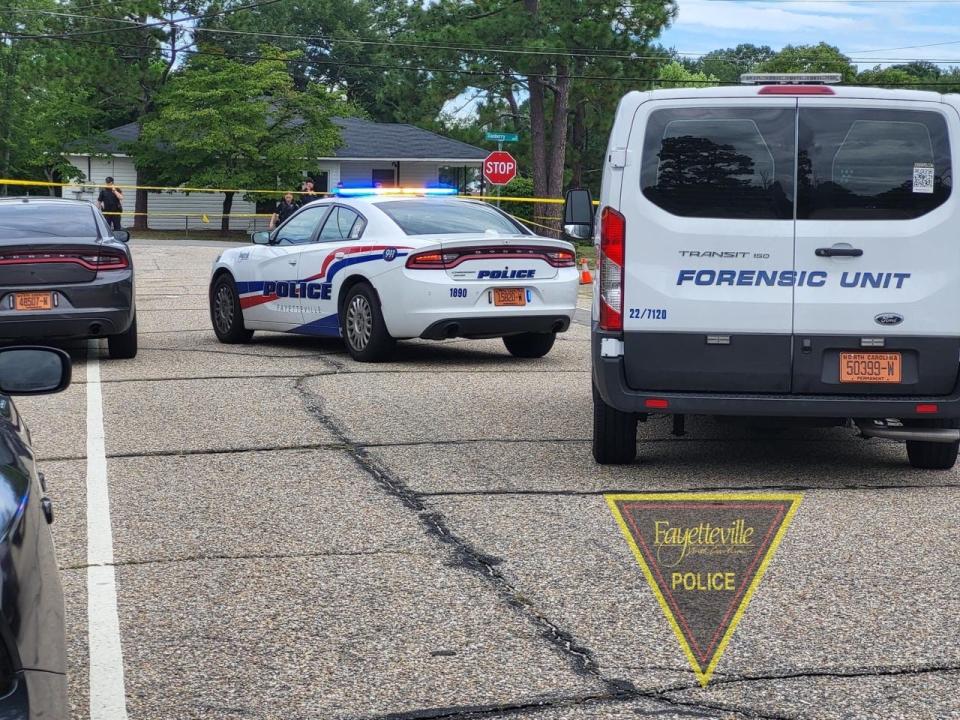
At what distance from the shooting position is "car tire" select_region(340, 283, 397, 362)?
12.6 m

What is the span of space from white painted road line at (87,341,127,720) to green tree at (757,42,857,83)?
85721mm

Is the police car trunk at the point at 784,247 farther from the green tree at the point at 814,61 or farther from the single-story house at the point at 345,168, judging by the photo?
the green tree at the point at 814,61

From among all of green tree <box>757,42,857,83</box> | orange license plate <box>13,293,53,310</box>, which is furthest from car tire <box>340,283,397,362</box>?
green tree <box>757,42,857,83</box>

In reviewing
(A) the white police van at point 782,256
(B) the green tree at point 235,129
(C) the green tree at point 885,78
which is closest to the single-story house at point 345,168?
(B) the green tree at point 235,129

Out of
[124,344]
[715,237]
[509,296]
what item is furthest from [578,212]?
[124,344]

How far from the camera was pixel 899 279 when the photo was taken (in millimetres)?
7504

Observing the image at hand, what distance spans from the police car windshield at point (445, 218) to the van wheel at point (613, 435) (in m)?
4.94

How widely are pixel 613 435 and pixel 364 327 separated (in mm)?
5161

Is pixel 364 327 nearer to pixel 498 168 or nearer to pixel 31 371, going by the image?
pixel 31 371

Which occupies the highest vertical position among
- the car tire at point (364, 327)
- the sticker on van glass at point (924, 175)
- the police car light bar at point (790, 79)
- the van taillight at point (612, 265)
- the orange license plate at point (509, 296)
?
the police car light bar at point (790, 79)

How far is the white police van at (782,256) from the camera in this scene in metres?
7.47

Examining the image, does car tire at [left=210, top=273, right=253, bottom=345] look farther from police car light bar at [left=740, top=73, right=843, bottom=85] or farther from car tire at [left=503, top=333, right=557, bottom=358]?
police car light bar at [left=740, top=73, right=843, bottom=85]

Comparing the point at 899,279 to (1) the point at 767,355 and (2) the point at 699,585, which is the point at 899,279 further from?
(2) the point at 699,585

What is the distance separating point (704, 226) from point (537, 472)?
1592mm
